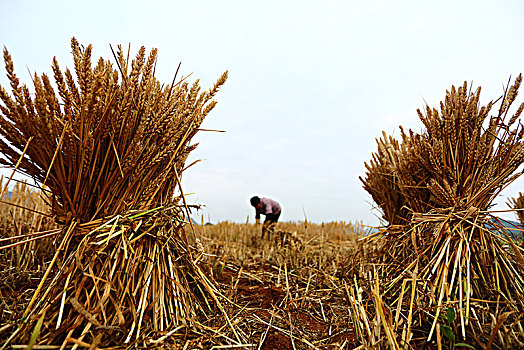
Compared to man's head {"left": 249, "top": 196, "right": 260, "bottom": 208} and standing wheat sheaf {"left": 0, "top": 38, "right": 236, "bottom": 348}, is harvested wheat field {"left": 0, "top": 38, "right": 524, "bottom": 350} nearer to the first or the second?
standing wheat sheaf {"left": 0, "top": 38, "right": 236, "bottom": 348}

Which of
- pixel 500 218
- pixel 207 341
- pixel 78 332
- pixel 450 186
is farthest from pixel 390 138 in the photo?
pixel 78 332

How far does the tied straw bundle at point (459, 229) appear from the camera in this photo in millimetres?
1635

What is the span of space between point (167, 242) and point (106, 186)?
0.40 meters

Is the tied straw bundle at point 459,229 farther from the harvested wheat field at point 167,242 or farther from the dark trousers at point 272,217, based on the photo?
the dark trousers at point 272,217

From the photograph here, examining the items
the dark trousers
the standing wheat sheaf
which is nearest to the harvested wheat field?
the standing wheat sheaf

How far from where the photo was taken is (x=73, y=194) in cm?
139

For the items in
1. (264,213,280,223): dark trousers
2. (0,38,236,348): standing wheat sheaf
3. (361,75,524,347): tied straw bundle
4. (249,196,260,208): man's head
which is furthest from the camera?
(264,213,280,223): dark trousers

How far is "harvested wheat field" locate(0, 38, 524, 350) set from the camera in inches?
49.9

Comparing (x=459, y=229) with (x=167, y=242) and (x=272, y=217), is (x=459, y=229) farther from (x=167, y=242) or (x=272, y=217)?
(x=272, y=217)

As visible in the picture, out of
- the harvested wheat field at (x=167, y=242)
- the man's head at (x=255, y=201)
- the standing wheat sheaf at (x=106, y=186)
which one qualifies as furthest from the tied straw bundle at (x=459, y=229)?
the man's head at (x=255, y=201)

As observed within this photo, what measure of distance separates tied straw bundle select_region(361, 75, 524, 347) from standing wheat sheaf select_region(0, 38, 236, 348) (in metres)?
1.25

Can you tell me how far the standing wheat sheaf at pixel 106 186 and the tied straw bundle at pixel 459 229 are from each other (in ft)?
4.10

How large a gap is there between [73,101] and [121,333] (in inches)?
40.0

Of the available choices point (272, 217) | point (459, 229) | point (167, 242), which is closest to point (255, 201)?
point (272, 217)
